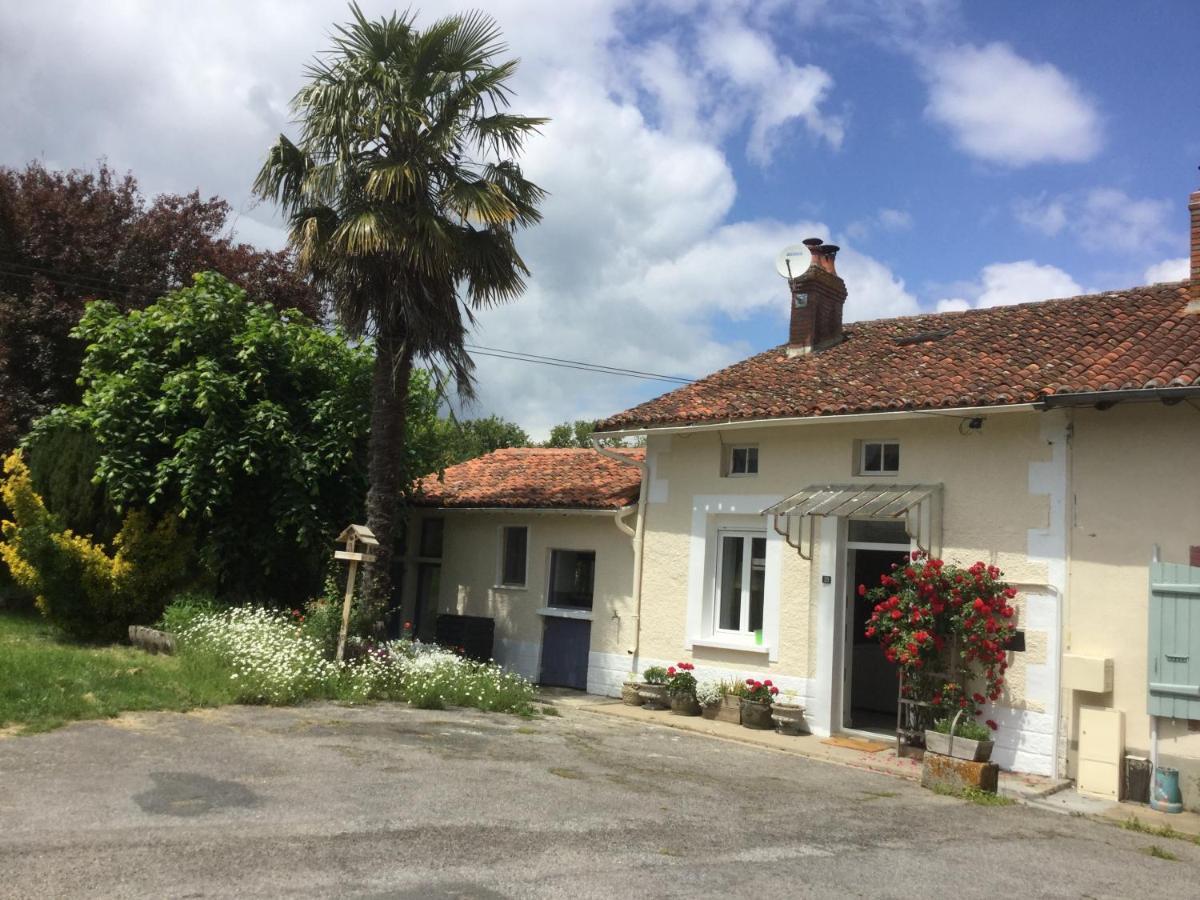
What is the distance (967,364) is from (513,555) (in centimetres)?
775

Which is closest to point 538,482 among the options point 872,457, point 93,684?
point 872,457

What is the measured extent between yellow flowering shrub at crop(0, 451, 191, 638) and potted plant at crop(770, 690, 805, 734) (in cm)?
899

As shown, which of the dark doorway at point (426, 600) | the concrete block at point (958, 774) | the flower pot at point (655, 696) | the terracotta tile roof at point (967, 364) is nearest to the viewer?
the concrete block at point (958, 774)

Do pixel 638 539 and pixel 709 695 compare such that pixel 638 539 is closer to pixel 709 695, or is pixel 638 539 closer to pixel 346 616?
pixel 709 695

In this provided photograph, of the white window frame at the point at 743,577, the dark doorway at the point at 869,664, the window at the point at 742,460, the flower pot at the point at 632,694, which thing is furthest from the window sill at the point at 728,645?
the window at the point at 742,460

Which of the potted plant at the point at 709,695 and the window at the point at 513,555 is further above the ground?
the window at the point at 513,555

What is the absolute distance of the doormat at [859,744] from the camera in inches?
438

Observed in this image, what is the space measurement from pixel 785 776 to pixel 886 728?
11.4 ft

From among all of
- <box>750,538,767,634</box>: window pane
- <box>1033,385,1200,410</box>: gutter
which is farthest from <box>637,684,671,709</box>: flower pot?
<box>1033,385,1200,410</box>: gutter

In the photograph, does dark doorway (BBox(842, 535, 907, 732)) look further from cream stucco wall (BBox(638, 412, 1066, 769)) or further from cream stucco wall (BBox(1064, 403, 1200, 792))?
cream stucco wall (BBox(1064, 403, 1200, 792))

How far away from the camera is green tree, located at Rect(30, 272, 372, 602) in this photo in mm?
14180

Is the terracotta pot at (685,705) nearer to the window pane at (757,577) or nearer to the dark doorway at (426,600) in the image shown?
the window pane at (757,577)

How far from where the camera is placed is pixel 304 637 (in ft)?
41.4

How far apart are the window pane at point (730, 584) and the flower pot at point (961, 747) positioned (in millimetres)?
3792
